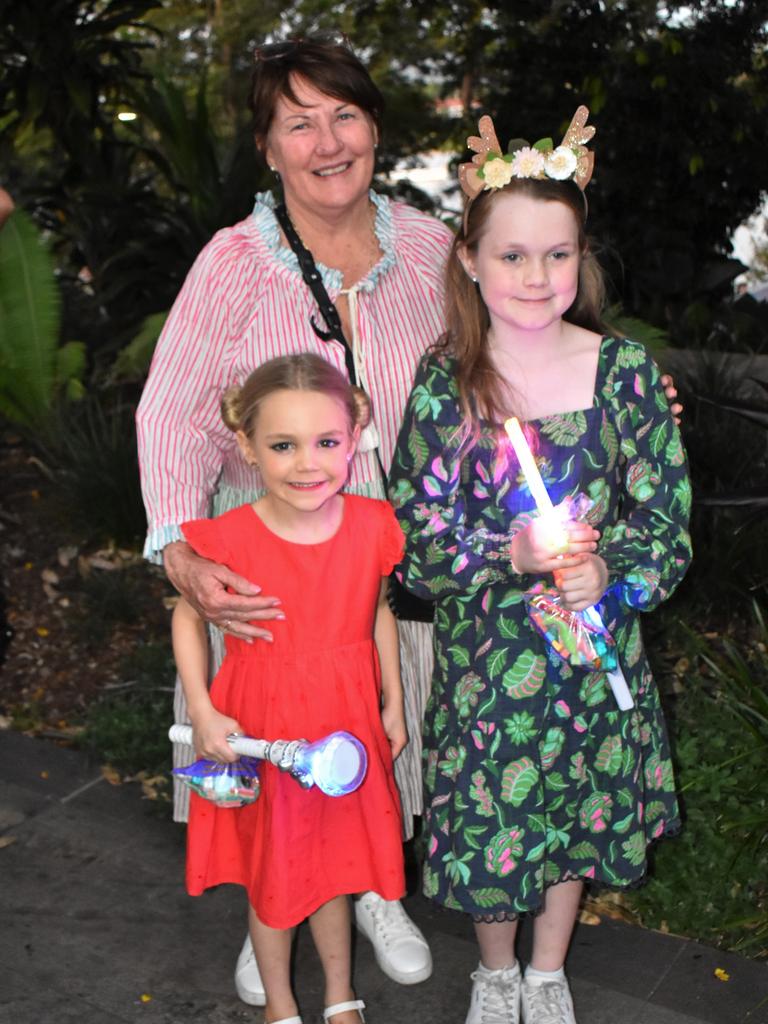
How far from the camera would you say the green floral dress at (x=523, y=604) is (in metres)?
2.53

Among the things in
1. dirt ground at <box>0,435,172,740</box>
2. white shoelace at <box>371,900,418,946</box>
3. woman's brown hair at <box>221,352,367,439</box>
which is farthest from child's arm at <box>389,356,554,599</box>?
dirt ground at <box>0,435,172,740</box>

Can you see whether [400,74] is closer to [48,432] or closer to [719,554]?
[48,432]

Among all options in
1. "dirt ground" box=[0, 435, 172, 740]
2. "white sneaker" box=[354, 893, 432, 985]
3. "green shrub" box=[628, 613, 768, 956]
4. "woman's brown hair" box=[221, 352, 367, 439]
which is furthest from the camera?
"dirt ground" box=[0, 435, 172, 740]

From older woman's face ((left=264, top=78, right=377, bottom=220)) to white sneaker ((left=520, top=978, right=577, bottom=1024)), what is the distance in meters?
1.82

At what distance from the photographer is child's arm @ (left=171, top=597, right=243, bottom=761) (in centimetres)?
257

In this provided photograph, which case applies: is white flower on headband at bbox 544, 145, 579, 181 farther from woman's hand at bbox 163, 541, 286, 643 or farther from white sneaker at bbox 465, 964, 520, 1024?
white sneaker at bbox 465, 964, 520, 1024

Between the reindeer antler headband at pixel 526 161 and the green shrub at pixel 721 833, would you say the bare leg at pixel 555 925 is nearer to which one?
the green shrub at pixel 721 833

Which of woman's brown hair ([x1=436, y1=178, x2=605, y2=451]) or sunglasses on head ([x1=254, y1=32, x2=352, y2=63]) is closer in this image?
woman's brown hair ([x1=436, y1=178, x2=605, y2=451])

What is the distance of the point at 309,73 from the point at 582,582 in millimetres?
1281

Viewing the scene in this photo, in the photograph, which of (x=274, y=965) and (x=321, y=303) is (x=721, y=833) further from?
(x=321, y=303)

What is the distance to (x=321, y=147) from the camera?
108 inches

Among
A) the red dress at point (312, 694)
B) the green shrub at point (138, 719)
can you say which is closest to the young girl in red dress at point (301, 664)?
the red dress at point (312, 694)

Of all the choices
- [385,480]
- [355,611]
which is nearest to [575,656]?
[355,611]

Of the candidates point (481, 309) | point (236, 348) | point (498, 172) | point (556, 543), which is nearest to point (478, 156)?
point (498, 172)
